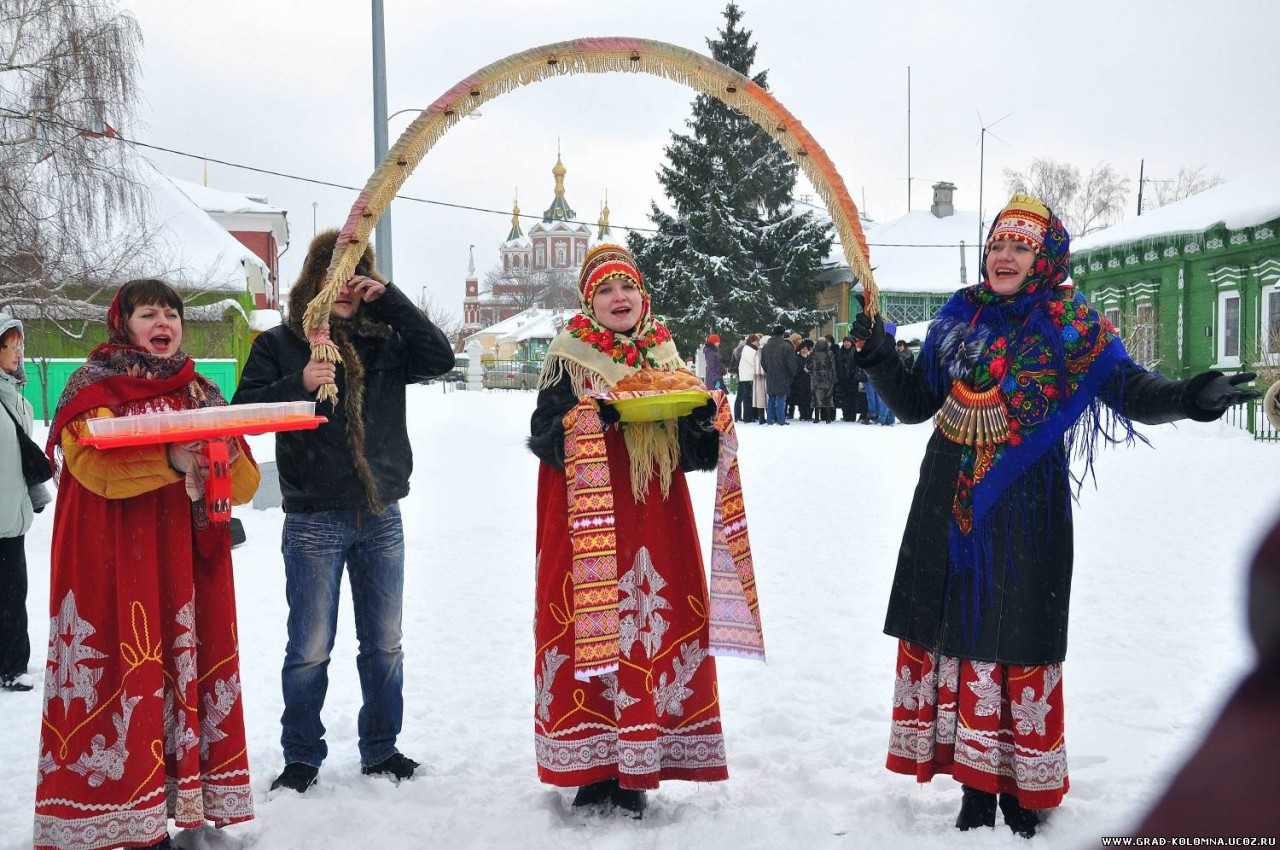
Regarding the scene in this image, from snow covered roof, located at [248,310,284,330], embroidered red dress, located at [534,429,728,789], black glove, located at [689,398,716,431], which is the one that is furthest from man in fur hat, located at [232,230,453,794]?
snow covered roof, located at [248,310,284,330]

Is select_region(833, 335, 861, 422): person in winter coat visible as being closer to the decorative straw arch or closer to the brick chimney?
the decorative straw arch

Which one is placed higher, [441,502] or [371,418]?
[371,418]

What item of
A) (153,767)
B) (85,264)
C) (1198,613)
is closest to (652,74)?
(153,767)

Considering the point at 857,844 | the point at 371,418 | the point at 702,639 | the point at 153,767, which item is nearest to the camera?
the point at 153,767

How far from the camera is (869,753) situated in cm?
429

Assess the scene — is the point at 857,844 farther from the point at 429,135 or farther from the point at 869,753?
the point at 429,135

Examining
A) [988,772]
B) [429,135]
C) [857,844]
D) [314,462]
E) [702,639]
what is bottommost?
[857,844]

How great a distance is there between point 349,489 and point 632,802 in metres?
1.57

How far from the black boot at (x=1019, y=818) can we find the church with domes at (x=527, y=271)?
83212 mm

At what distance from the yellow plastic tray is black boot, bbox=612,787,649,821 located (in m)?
1.34

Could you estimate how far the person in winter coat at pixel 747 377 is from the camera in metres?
19.5

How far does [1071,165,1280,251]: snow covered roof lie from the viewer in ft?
72.7

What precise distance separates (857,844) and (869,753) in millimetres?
818

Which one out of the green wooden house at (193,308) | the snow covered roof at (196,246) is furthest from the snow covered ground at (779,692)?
the snow covered roof at (196,246)
